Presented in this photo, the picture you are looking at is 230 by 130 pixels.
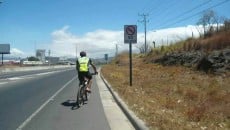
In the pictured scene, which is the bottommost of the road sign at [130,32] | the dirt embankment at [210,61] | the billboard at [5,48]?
the dirt embankment at [210,61]

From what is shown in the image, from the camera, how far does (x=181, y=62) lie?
40156 mm

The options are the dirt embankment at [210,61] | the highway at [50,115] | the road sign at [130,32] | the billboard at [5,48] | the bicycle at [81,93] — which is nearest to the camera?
the highway at [50,115]

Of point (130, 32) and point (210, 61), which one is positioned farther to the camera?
point (210, 61)

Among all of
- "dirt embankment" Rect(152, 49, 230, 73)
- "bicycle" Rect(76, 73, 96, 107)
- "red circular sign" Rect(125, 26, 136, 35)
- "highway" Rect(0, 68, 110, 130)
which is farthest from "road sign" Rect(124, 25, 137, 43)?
"bicycle" Rect(76, 73, 96, 107)

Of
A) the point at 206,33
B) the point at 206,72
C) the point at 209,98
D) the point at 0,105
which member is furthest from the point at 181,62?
the point at 0,105

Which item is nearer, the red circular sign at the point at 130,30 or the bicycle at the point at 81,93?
the bicycle at the point at 81,93

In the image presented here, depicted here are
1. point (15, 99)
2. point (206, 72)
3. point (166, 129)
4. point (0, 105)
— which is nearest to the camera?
point (166, 129)

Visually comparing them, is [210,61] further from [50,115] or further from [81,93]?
[50,115]

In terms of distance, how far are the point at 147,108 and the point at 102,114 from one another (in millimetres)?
1400

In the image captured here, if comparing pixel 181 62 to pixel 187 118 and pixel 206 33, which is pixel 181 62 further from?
pixel 187 118

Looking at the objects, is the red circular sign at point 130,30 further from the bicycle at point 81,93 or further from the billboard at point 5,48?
the billboard at point 5,48

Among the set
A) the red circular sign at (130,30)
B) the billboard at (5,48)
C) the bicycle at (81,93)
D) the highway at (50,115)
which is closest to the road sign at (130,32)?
the red circular sign at (130,30)

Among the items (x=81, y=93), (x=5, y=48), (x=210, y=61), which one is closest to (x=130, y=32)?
(x=210, y=61)

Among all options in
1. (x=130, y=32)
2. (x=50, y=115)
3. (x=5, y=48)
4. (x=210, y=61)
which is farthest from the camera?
(x=5, y=48)
